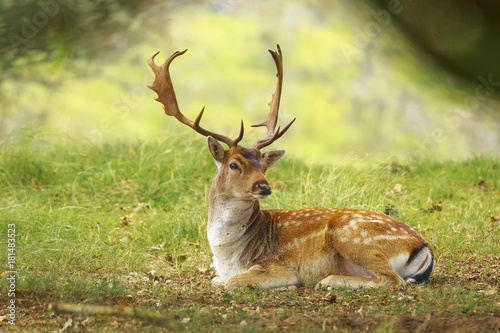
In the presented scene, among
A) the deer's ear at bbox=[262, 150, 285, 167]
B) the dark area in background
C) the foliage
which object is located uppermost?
the dark area in background

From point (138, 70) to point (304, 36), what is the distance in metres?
4.64

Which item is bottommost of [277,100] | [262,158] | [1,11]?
Result: [262,158]

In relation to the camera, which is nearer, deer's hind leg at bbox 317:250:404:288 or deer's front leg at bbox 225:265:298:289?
deer's hind leg at bbox 317:250:404:288

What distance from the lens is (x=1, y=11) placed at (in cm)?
504

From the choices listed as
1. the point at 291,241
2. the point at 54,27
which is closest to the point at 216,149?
the point at 291,241

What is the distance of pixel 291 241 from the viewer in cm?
554

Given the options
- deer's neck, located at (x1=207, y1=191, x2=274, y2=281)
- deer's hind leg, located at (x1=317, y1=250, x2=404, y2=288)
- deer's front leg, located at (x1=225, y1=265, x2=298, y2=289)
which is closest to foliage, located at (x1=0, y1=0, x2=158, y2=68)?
deer's neck, located at (x1=207, y1=191, x2=274, y2=281)

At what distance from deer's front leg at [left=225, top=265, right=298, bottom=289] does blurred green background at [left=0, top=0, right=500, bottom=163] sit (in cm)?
406

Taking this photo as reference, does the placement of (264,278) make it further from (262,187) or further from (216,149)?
(216,149)

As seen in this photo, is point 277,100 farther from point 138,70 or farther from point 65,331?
A: point 138,70

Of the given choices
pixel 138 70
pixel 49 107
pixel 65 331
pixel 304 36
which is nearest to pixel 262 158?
pixel 65 331

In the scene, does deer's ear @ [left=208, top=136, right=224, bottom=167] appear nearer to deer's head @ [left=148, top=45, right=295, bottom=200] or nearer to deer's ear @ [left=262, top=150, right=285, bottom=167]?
deer's head @ [left=148, top=45, right=295, bottom=200]

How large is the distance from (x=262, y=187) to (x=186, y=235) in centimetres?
211

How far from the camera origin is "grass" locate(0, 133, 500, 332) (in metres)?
4.30
